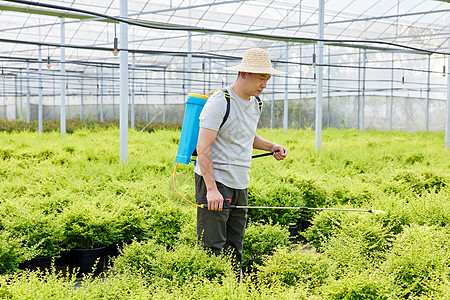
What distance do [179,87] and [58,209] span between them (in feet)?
67.7

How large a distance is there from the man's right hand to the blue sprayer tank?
27 centimetres

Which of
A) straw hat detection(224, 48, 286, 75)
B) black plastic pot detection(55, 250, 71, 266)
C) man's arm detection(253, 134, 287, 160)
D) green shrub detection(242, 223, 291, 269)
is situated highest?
straw hat detection(224, 48, 286, 75)

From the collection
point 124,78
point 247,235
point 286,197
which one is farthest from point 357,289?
point 124,78

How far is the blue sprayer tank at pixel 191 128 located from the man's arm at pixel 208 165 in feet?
0.54

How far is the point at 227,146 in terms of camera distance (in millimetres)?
2588

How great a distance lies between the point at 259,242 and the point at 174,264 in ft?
3.37

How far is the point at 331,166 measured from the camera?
24.3ft

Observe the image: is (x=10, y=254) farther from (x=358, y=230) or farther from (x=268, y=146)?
(x=358, y=230)

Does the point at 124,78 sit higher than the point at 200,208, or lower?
higher

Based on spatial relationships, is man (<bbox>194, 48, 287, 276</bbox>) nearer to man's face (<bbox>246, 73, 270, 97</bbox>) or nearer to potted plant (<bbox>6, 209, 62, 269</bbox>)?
man's face (<bbox>246, 73, 270, 97</bbox>)

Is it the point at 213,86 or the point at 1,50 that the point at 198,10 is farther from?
the point at 1,50

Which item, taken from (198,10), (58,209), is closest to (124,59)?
(58,209)

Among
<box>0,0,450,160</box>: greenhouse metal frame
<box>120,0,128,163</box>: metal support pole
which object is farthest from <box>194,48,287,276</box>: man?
<box>0,0,450,160</box>: greenhouse metal frame

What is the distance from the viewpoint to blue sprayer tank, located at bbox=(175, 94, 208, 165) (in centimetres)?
261
